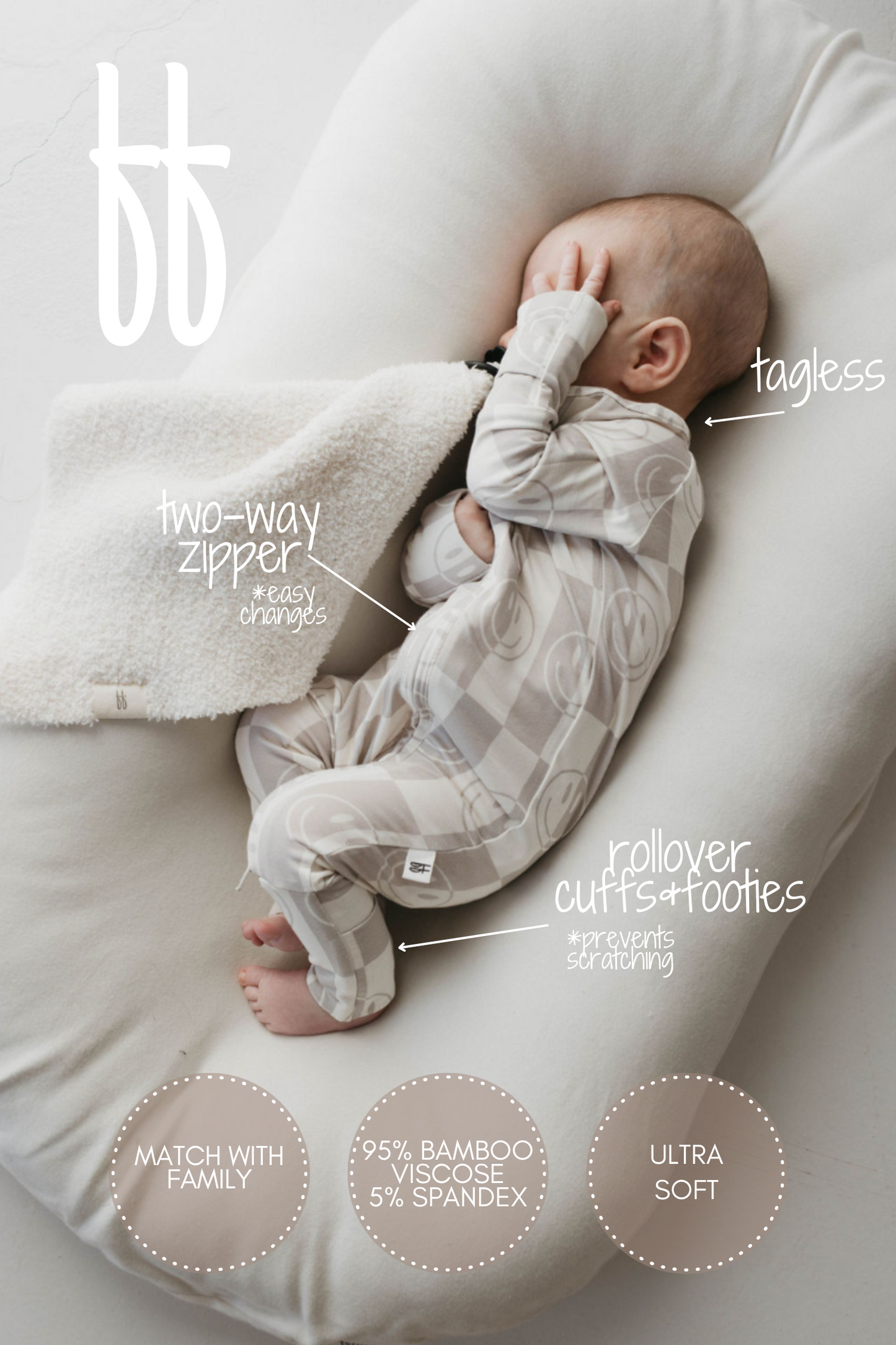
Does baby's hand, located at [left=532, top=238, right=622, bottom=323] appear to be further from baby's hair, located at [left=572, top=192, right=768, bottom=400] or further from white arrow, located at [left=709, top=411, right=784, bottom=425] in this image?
white arrow, located at [left=709, top=411, right=784, bottom=425]

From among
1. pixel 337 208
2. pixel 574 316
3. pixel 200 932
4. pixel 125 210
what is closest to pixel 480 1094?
pixel 200 932

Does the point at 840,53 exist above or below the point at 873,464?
above

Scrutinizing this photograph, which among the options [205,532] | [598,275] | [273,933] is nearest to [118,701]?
[205,532]

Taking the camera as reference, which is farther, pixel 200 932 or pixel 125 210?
pixel 125 210

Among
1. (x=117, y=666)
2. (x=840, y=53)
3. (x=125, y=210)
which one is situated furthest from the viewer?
(x=125, y=210)

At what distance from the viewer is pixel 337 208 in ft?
3.43

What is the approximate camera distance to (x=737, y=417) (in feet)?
3.52

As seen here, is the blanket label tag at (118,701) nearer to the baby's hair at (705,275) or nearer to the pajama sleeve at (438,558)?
the pajama sleeve at (438,558)

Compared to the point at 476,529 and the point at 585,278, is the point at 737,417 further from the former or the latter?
the point at 476,529

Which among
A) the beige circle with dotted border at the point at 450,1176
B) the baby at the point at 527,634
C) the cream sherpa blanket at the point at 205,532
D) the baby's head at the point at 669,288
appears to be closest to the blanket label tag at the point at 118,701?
the cream sherpa blanket at the point at 205,532

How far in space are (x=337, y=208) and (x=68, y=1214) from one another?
109 cm

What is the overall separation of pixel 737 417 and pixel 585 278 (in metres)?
0.23

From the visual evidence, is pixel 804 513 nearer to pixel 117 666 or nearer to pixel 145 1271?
pixel 117 666

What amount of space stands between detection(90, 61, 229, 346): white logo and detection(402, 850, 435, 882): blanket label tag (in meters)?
0.70
